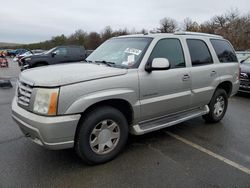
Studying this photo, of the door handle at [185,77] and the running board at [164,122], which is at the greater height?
the door handle at [185,77]

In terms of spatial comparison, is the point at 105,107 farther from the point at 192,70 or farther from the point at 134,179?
the point at 192,70

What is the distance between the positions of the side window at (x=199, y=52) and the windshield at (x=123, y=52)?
3.32 feet

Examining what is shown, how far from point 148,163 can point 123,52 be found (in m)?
1.84

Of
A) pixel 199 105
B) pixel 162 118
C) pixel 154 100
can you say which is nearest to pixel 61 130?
pixel 154 100

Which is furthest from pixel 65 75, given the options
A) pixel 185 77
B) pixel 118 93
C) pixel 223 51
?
pixel 223 51

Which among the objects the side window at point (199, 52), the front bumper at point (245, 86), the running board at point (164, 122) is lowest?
the front bumper at point (245, 86)

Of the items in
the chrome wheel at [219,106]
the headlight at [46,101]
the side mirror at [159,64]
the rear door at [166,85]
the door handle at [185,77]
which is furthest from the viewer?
the chrome wheel at [219,106]

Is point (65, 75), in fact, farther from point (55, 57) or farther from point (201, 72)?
point (55, 57)

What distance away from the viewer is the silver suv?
114 inches

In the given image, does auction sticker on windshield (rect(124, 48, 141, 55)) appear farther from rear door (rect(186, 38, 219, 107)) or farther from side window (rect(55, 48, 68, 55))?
side window (rect(55, 48, 68, 55))

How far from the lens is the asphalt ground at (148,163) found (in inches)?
117

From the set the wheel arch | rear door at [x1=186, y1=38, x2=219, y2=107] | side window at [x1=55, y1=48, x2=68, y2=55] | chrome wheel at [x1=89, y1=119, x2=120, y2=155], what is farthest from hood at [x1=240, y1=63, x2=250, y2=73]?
side window at [x1=55, y1=48, x2=68, y2=55]

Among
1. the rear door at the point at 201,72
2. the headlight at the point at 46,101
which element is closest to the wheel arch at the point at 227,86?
the rear door at the point at 201,72

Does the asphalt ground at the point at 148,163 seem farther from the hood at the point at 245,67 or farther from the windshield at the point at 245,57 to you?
the windshield at the point at 245,57
